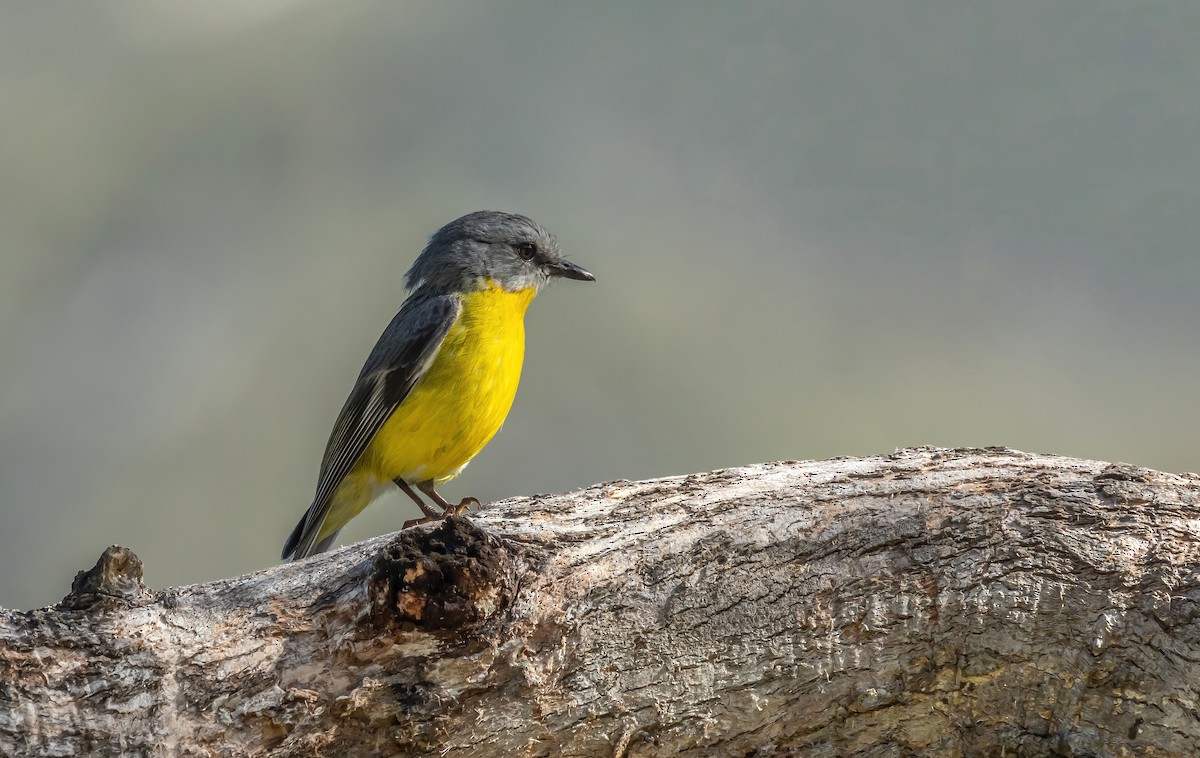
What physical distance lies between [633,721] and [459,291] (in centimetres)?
343

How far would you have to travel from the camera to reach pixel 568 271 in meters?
7.05

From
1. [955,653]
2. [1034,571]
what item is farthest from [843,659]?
[1034,571]

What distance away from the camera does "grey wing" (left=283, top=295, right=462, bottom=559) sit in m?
5.90

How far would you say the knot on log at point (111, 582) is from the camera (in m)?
3.39

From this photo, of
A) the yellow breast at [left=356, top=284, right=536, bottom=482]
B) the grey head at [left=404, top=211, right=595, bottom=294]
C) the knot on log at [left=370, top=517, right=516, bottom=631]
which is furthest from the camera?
the grey head at [left=404, top=211, right=595, bottom=294]

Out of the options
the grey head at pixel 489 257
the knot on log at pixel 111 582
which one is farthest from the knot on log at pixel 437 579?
the grey head at pixel 489 257

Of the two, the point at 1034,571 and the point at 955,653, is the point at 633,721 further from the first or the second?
the point at 1034,571

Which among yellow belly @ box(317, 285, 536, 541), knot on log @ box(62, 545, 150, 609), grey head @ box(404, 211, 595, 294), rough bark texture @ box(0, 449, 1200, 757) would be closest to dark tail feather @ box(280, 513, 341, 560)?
yellow belly @ box(317, 285, 536, 541)

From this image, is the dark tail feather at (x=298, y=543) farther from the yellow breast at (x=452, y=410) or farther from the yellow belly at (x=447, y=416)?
the yellow breast at (x=452, y=410)

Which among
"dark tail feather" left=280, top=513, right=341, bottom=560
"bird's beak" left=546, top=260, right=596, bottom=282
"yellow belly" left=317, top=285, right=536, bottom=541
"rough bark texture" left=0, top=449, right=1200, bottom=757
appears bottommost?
"rough bark texture" left=0, top=449, right=1200, bottom=757

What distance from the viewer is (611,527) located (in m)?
3.97

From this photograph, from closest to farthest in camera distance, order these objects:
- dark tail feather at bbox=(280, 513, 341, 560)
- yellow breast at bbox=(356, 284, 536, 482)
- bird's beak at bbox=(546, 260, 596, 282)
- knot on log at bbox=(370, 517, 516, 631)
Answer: knot on log at bbox=(370, 517, 516, 631) → yellow breast at bbox=(356, 284, 536, 482) → dark tail feather at bbox=(280, 513, 341, 560) → bird's beak at bbox=(546, 260, 596, 282)

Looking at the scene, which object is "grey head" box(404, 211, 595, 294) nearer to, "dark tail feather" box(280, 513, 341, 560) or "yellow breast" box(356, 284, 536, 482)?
"yellow breast" box(356, 284, 536, 482)

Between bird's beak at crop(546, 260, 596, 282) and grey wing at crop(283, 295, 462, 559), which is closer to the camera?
grey wing at crop(283, 295, 462, 559)
